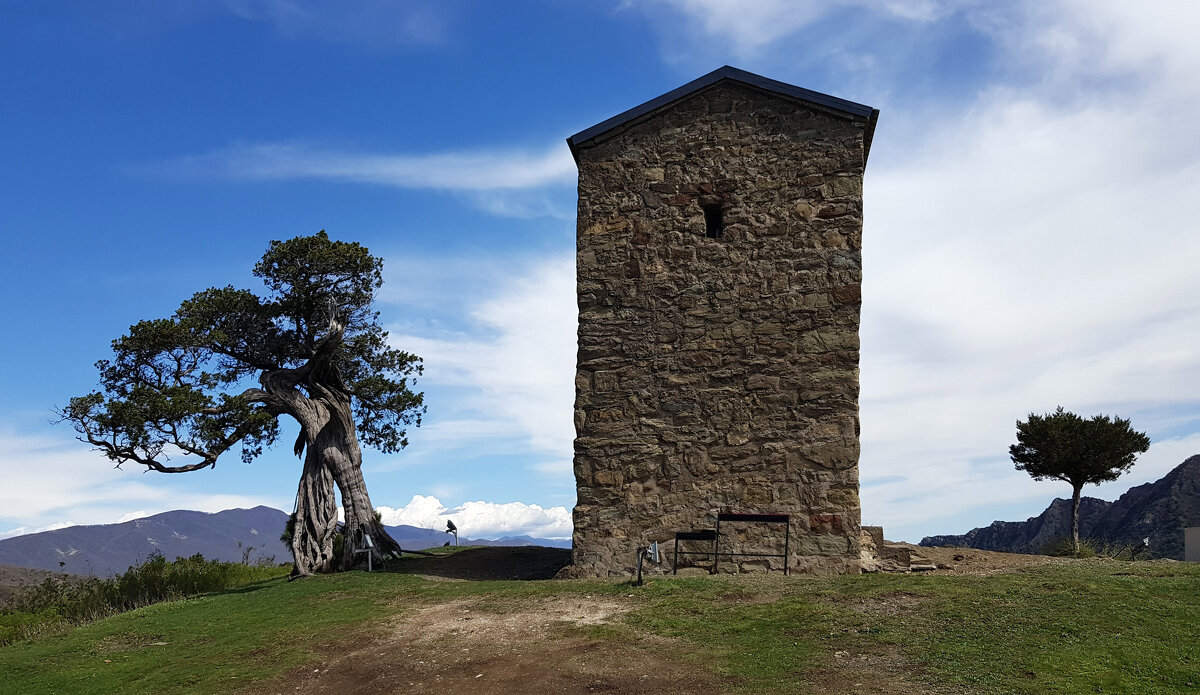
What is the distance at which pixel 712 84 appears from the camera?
537 inches

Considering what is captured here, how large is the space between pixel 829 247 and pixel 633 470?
4.42 m

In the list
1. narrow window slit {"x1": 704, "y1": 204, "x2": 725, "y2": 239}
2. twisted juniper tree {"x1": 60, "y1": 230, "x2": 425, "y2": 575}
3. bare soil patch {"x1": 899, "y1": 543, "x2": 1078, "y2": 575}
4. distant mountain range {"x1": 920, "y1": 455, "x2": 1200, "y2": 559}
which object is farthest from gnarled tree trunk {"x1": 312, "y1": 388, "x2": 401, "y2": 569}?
distant mountain range {"x1": 920, "y1": 455, "x2": 1200, "y2": 559}

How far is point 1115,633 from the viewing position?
26.1 feet

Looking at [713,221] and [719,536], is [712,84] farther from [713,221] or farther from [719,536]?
[719,536]

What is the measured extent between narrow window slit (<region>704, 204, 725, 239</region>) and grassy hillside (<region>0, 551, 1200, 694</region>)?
17.0 ft

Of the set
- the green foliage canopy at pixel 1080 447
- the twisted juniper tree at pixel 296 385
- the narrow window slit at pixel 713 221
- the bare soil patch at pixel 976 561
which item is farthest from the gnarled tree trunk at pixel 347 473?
the green foliage canopy at pixel 1080 447

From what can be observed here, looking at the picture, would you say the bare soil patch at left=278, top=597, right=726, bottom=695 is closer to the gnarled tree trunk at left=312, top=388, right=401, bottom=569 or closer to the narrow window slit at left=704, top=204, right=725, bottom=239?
the narrow window slit at left=704, top=204, right=725, bottom=239

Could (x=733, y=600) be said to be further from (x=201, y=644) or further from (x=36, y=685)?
(x=36, y=685)

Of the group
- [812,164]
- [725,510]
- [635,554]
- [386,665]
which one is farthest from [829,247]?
[386,665]

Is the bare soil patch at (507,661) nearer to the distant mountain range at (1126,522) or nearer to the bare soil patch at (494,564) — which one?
the bare soil patch at (494,564)

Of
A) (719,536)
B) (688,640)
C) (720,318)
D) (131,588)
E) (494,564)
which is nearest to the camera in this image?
(688,640)

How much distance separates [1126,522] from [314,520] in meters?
26.1

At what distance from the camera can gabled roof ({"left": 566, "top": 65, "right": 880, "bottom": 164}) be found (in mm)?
13211

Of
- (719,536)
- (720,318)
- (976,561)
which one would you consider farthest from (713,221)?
(976,561)
